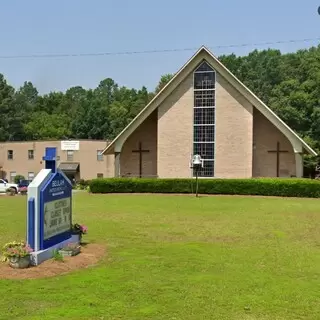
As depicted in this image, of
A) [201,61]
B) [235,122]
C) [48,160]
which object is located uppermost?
[201,61]

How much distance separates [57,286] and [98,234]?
5969mm

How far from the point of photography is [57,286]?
8273 mm

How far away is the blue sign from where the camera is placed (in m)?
10.4

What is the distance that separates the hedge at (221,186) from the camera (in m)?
30.0

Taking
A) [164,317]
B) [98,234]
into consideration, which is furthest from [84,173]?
[164,317]

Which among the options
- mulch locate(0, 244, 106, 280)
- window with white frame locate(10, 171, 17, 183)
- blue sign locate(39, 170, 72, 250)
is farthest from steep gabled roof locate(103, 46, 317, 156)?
window with white frame locate(10, 171, 17, 183)

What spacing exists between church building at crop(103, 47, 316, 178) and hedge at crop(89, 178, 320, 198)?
489 centimetres

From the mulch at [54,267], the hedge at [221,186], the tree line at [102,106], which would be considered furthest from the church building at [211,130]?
the tree line at [102,106]

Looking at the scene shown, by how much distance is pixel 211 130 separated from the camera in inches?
1463

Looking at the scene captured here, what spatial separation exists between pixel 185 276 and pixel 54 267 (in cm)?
259

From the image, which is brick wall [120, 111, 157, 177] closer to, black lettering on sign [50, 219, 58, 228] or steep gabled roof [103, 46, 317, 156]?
steep gabled roof [103, 46, 317, 156]

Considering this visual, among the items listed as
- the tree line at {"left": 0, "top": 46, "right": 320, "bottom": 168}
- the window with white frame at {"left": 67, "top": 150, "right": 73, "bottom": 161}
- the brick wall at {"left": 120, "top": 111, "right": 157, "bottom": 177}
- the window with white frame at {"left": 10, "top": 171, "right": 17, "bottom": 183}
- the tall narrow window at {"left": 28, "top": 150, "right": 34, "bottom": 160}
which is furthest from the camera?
the tree line at {"left": 0, "top": 46, "right": 320, "bottom": 168}

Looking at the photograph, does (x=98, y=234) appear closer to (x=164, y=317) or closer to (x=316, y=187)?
(x=164, y=317)

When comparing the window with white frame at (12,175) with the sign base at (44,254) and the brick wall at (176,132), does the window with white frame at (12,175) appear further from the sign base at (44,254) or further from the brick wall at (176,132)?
the sign base at (44,254)
